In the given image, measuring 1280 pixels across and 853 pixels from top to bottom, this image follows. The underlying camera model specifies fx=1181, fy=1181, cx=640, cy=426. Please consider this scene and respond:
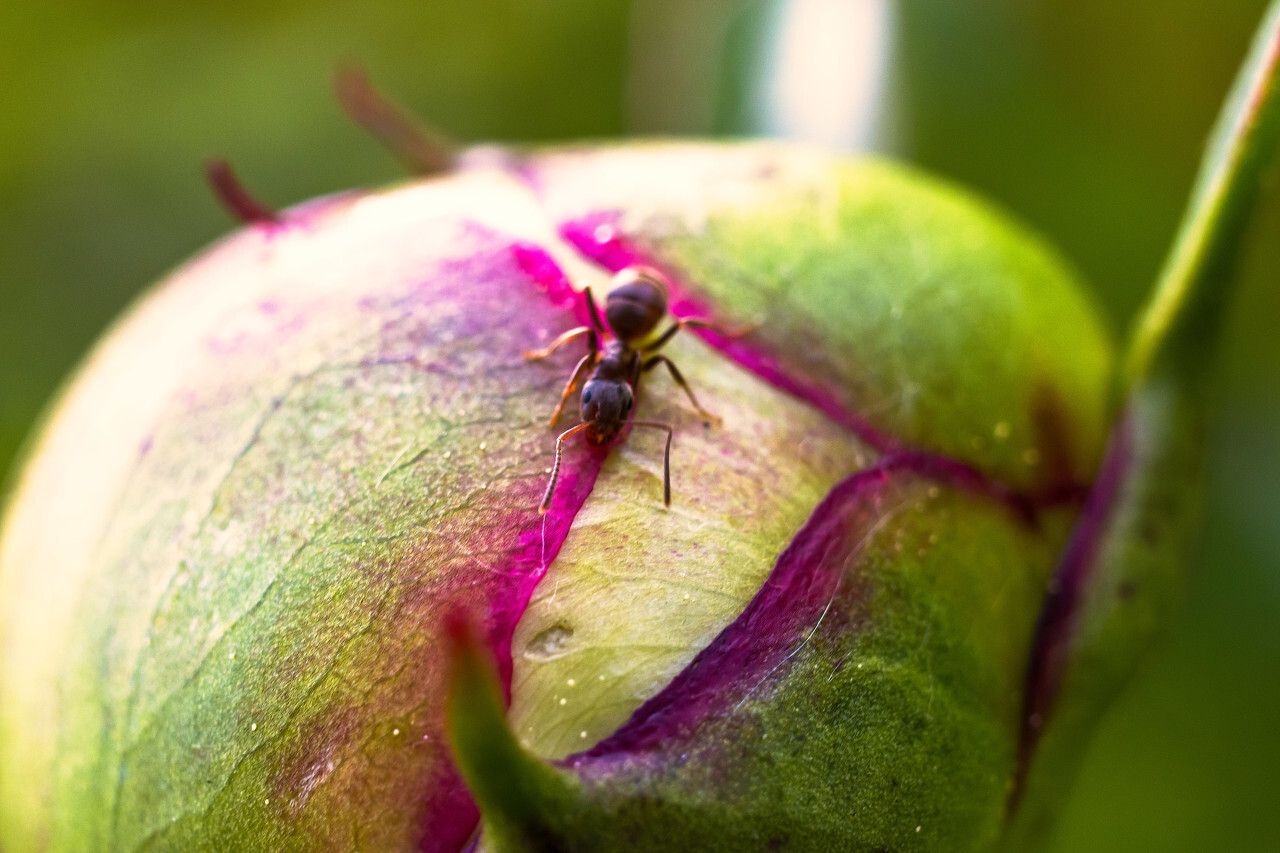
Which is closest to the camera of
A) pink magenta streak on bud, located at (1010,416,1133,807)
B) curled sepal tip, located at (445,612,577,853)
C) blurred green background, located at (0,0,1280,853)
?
curled sepal tip, located at (445,612,577,853)

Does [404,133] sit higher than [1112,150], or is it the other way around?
[404,133]

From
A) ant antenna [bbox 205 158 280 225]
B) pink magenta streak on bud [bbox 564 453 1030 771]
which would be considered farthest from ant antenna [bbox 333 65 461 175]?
pink magenta streak on bud [bbox 564 453 1030 771]

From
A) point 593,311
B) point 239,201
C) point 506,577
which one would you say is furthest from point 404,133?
point 506,577

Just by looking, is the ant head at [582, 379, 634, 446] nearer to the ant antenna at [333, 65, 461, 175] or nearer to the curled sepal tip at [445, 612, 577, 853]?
the curled sepal tip at [445, 612, 577, 853]

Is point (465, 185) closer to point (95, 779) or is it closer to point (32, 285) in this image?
point (95, 779)

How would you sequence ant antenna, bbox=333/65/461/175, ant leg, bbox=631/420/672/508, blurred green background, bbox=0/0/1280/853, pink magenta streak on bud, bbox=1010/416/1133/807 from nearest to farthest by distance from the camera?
1. ant leg, bbox=631/420/672/508
2. pink magenta streak on bud, bbox=1010/416/1133/807
3. ant antenna, bbox=333/65/461/175
4. blurred green background, bbox=0/0/1280/853

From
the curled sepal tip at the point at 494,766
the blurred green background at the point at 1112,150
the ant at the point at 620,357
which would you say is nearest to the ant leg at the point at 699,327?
the ant at the point at 620,357

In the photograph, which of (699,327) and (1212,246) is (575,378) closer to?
(699,327)
